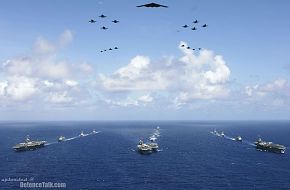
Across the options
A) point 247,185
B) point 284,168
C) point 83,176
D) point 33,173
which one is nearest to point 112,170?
point 83,176

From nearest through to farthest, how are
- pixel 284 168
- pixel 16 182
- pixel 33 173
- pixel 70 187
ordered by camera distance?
pixel 70 187
pixel 16 182
pixel 33 173
pixel 284 168

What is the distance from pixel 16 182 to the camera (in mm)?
155875

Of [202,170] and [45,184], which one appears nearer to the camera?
[45,184]

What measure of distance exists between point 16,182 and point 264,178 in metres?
111

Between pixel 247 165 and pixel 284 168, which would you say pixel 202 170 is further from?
pixel 284 168

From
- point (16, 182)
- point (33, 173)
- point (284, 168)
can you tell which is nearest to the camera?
point (16, 182)

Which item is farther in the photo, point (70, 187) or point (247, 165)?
point (247, 165)

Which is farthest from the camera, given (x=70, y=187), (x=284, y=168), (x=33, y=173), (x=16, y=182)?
(x=284, y=168)

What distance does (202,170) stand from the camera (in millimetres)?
181875

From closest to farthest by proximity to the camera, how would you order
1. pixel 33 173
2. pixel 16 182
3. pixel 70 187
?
pixel 70 187 < pixel 16 182 < pixel 33 173

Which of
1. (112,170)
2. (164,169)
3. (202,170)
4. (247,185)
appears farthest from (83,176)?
(247,185)

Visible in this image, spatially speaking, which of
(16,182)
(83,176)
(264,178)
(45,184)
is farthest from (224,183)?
(16,182)

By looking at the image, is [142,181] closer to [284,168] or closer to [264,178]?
[264,178]

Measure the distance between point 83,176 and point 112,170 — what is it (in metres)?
20.0
